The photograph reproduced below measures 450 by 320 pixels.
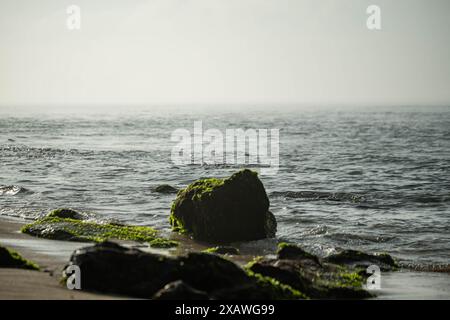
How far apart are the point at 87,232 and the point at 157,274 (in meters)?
7.85

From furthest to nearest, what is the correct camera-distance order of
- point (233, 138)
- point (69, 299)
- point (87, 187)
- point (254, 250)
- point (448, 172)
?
point (233, 138), point (448, 172), point (87, 187), point (254, 250), point (69, 299)

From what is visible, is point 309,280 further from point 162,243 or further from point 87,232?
point 87,232

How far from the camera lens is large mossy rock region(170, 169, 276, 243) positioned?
55.0 ft

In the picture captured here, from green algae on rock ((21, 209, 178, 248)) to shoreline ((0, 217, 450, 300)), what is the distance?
1.31ft

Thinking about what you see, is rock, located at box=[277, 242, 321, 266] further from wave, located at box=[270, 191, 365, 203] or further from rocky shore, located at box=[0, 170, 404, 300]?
wave, located at box=[270, 191, 365, 203]

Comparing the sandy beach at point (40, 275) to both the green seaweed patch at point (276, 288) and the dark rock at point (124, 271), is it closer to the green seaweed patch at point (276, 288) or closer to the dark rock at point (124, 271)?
the dark rock at point (124, 271)

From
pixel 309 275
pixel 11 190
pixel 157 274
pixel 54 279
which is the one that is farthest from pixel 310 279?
pixel 11 190

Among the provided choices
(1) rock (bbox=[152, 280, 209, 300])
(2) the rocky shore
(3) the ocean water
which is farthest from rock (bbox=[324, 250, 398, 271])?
(1) rock (bbox=[152, 280, 209, 300])

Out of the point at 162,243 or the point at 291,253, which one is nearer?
the point at 291,253

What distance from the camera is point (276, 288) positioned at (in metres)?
9.70

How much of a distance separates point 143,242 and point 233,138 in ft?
168

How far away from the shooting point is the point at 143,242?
638 inches
